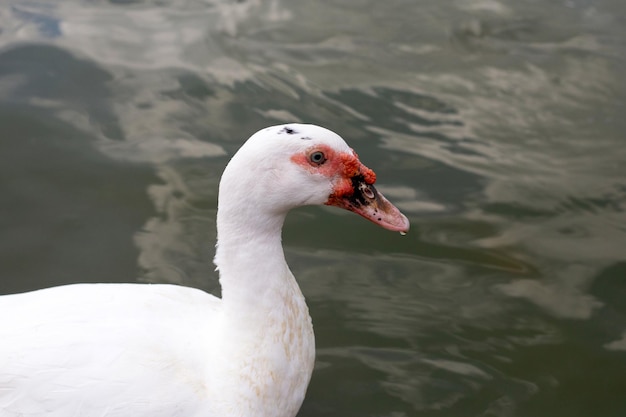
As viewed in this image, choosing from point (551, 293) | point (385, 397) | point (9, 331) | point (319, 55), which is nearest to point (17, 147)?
point (319, 55)

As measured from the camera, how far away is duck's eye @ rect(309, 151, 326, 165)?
3.00m

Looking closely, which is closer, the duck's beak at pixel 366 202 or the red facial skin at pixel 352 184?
the red facial skin at pixel 352 184

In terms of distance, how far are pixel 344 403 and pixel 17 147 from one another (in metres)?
2.69

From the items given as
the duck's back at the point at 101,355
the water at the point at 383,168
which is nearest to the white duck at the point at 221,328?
the duck's back at the point at 101,355

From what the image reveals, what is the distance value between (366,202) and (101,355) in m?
1.08

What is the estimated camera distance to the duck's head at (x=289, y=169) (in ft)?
9.74

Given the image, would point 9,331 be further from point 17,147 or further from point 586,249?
point 586,249

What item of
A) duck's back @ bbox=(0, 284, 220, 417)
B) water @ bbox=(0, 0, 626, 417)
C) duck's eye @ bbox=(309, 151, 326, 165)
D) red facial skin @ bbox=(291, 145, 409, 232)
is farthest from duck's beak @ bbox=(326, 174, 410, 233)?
water @ bbox=(0, 0, 626, 417)

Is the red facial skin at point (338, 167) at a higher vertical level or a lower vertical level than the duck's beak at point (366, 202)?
higher

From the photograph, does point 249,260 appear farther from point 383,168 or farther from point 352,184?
point 383,168

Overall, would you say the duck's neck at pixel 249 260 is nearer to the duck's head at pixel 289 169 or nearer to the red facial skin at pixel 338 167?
the duck's head at pixel 289 169

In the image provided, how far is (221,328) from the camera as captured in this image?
3.25 meters

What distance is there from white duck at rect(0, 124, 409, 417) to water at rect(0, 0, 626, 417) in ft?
2.63

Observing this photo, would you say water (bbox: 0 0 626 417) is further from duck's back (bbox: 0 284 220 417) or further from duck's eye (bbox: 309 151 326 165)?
duck's eye (bbox: 309 151 326 165)
